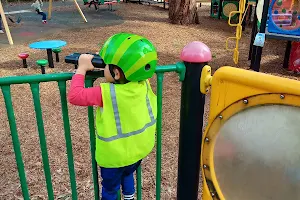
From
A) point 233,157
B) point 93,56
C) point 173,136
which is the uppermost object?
point 93,56

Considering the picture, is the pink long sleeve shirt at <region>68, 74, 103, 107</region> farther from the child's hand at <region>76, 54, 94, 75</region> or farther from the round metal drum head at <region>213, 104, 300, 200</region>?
the round metal drum head at <region>213, 104, 300, 200</region>

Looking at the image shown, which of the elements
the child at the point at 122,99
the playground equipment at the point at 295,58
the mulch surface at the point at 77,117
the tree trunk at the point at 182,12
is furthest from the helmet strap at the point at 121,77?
the tree trunk at the point at 182,12

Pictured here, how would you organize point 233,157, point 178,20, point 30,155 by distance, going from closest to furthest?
1. point 233,157
2. point 30,155
3. point 178,20

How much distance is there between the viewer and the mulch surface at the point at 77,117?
279 centimetres

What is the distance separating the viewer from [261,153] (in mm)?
1172

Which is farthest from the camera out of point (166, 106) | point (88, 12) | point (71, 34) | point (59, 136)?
point (88, 12)

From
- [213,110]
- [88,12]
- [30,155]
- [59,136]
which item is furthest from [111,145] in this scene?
[88,12]

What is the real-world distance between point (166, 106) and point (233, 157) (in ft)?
10.3

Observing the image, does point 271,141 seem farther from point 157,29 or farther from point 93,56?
point 157,29

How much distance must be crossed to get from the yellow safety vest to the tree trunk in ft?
28.9

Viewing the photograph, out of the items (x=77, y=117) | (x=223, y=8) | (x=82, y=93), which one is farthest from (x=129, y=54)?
(x=223, y=8)

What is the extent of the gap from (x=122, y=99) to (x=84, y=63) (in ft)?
0.78

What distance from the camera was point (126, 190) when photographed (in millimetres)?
2055

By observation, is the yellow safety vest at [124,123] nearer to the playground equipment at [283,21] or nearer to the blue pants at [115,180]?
the blue pants at [115,180]
